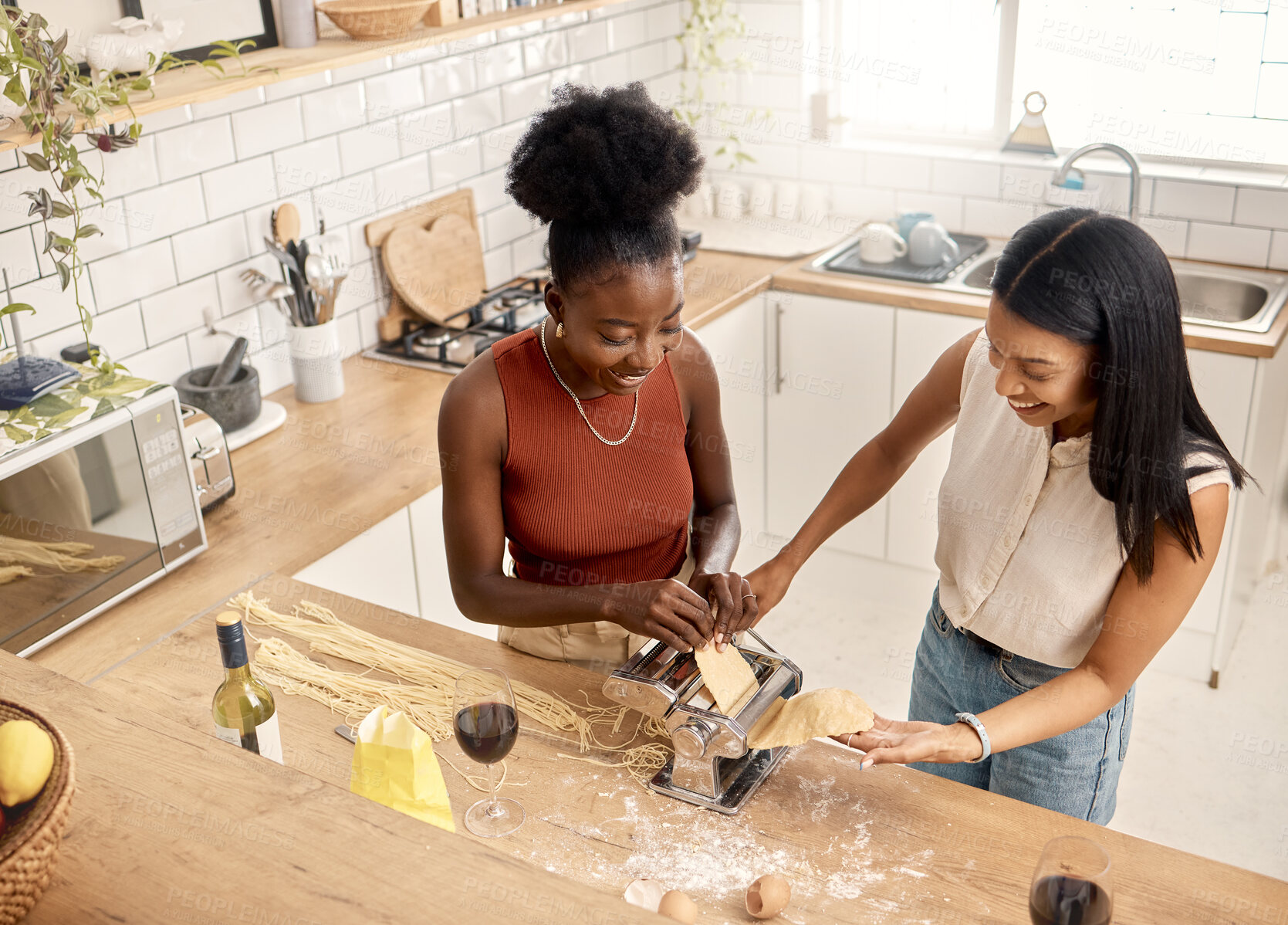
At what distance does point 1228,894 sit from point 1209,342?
6.29ft

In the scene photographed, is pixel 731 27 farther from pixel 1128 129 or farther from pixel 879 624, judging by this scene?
pixel 879 624

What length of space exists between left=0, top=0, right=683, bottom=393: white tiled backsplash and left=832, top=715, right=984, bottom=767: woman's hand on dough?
187 cm

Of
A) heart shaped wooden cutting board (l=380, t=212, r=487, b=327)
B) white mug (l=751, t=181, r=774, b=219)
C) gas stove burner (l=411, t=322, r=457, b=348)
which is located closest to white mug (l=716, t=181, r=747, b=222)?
white mug (l=751, t=181, r=774, b=219)

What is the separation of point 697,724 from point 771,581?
0.41 metres

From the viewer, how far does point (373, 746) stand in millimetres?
1283

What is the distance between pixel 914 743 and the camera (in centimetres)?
139

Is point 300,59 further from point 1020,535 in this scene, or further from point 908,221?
point 908,221

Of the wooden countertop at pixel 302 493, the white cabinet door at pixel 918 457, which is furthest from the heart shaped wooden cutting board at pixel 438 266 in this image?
the white cabinet door at pixel 918 457

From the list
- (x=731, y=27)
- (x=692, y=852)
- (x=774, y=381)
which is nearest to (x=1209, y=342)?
(x=774, y=381)

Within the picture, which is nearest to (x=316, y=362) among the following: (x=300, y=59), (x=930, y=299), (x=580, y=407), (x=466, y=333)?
(x=466, y=333)

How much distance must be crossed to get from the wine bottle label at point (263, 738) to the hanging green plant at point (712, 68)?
9.30 feet

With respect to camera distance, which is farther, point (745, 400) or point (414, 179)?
point (745, 400)

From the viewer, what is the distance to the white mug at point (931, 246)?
342 cm

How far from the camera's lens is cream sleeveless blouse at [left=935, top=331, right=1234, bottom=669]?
153cm
